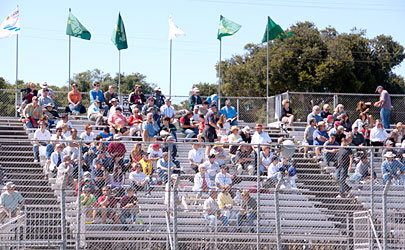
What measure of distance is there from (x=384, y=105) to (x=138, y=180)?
1229 cm

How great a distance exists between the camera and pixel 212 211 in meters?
13.3

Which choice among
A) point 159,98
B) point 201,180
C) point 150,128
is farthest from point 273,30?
point 201,180

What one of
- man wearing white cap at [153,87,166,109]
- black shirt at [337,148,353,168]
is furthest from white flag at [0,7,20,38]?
black shirt at [337,148,353,168]

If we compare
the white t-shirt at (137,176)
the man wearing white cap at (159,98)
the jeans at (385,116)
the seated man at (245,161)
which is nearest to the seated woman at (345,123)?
the jeans at (385,116)

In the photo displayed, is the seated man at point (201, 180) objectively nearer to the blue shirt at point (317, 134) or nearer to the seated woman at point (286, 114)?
the blue shirt at point (317, 134)

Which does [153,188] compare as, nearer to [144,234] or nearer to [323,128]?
[144,234]

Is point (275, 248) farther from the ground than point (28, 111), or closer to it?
closer to it

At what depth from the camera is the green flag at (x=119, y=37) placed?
2661cm

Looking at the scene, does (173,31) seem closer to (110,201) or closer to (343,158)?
(343,158)

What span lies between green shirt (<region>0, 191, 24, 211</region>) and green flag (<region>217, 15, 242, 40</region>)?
1415cm

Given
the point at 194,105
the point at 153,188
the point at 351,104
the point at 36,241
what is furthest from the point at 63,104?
the point at 36,241

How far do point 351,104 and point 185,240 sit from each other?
13399 millimetres

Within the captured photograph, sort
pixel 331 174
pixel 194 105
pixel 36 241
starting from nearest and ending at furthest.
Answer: pixel 36 241
pixel 331 174
pixel 194 105

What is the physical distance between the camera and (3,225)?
12.0m
